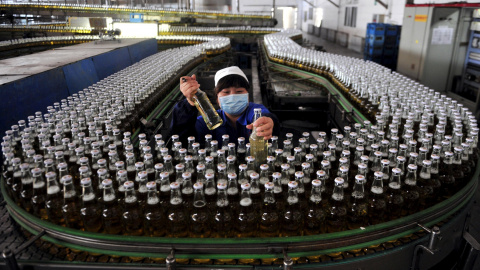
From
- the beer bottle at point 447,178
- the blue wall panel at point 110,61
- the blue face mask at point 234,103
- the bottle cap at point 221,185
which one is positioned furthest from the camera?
the blue wall panel at point 110,61

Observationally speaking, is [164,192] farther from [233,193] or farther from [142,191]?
[233,193]

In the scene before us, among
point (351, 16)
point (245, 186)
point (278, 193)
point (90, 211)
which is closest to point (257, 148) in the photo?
point (278, 193)

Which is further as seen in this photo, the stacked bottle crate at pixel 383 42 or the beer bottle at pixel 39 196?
the stacked bottle crate at pixel 383 42

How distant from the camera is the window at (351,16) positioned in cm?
1716

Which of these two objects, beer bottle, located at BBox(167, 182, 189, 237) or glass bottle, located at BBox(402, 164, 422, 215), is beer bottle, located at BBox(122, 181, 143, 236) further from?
glass bottle, located at BBox(402, 164, 422, 215)

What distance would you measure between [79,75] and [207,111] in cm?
218

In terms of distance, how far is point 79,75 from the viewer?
3881 millimetres

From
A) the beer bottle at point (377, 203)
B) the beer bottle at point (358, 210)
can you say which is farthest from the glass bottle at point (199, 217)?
the beer bottle at point (377, 203)

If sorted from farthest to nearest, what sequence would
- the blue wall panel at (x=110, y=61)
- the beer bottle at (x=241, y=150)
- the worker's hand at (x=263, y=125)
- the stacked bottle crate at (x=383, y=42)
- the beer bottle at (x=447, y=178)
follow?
the stacked bottle crate at (x=383, y=42) → the blue wall panel at (x=110, y=61) → the beer bottle at (x=241, y=150) → the worker's hand at (x=263, y=125) → the beer bottle at (x=447, y=178)

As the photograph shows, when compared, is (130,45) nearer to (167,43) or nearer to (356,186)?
(167,43)

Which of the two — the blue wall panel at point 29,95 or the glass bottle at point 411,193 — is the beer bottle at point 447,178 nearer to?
the glass bottle at point 411,193

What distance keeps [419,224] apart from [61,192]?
5.71 ft

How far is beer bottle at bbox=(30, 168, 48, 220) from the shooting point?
1.63 metres

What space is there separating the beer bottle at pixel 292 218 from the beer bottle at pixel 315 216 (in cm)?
4
